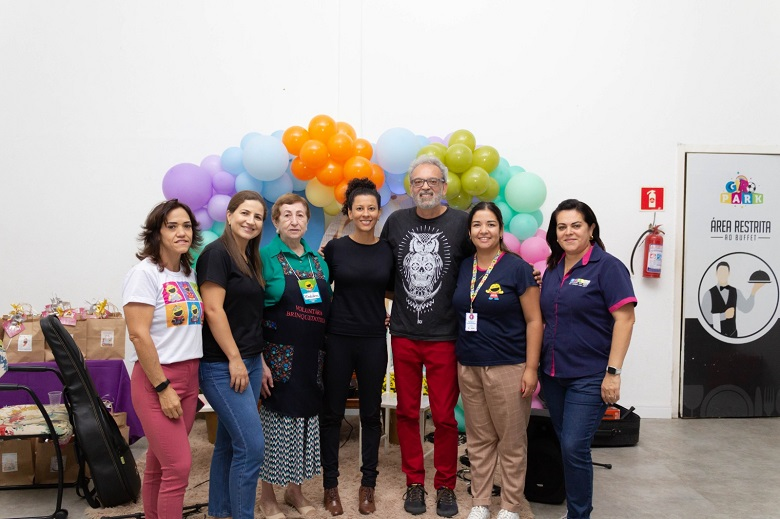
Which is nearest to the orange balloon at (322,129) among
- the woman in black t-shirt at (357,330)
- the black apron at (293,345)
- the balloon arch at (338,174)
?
the balloon arch at (338,174)

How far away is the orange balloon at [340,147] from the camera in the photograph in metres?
3.85

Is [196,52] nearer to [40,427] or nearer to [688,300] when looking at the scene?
[40,427]

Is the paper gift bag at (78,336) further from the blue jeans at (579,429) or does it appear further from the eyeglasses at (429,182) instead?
the blue jeans at (579,429)

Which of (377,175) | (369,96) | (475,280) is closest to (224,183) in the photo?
(377,175)

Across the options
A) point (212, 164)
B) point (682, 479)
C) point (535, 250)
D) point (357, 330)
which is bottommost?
point (682, 479)

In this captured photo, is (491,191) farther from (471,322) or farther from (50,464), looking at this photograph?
(50,464)

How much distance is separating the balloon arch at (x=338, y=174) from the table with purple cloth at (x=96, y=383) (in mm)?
1025

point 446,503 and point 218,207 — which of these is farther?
point 218,207

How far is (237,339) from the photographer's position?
232 cm

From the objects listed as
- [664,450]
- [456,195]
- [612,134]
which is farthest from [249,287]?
[612,134]

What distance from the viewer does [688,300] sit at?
4.66m

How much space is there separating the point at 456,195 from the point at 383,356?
5.19ft

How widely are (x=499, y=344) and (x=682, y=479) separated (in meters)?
1.67

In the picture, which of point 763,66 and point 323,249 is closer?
point 323,249
